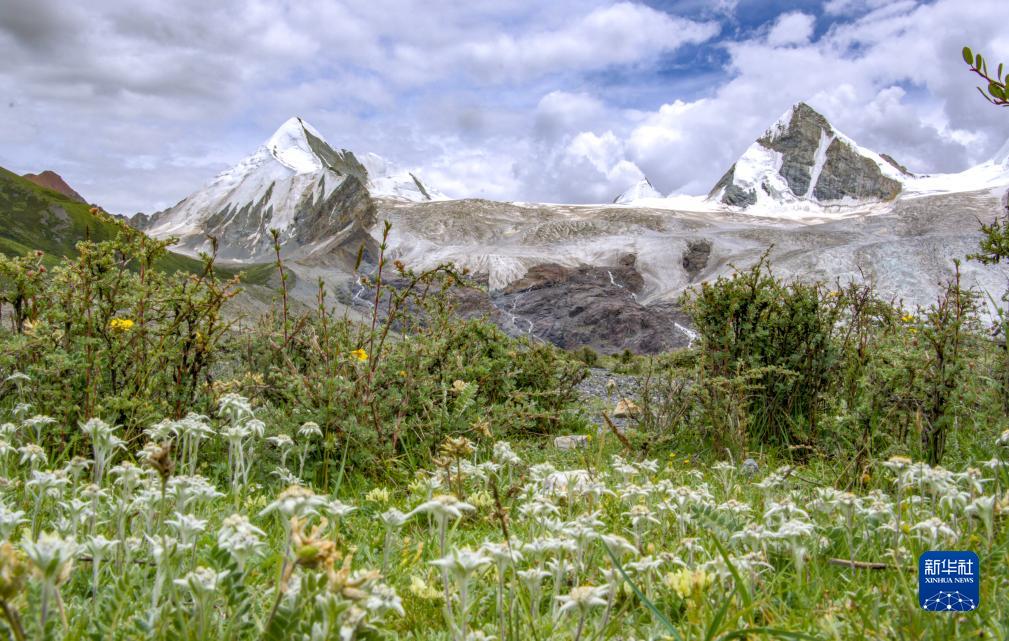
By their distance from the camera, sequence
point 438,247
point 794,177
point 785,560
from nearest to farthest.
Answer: point 785,560
point 438,247
point 794,177

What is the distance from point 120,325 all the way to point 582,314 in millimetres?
35453

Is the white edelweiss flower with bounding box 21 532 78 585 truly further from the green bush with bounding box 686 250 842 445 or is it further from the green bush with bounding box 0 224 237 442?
the green bush with bounding box 686 250 842 445

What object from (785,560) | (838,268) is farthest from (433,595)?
(838,268)

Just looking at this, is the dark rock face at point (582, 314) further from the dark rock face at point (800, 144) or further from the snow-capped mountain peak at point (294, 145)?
the dark rock face at point (800, 144)

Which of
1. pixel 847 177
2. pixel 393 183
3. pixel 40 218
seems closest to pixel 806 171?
pixel 847 177

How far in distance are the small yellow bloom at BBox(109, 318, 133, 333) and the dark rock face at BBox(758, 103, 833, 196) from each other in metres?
123

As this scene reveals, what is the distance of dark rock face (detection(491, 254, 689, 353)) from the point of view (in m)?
34.6

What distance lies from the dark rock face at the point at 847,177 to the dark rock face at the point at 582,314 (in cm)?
7763

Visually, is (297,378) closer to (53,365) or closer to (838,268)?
(53,365)

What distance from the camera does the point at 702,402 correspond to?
198 inches

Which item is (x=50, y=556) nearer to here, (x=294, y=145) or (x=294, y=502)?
(x=294, y=502)

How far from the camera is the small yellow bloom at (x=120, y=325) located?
3905mm

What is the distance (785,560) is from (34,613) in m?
2.02

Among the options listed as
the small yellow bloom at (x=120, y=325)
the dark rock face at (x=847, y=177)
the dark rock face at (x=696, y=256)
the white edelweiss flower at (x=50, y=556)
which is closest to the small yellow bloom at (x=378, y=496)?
the white edelweiss flower at (x=50, y=556)
